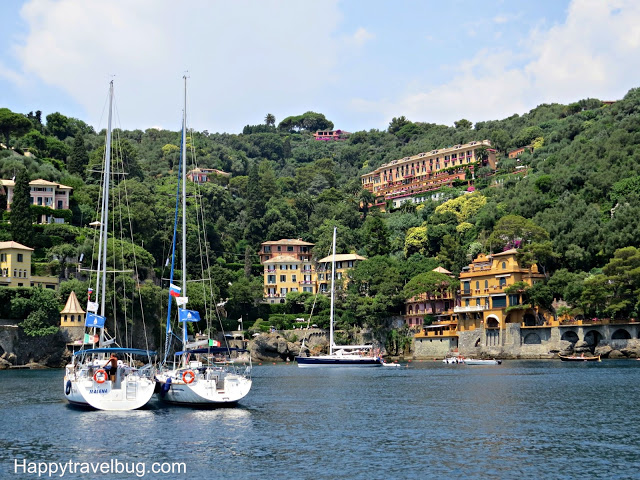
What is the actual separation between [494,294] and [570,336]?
36.2ft

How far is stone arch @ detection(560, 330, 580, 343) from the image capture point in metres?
97.1

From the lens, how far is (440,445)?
113 ft

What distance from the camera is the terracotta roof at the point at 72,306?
8781cm

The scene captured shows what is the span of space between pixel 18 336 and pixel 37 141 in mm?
56322

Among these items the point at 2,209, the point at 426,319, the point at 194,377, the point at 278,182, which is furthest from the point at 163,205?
the point at 194,377

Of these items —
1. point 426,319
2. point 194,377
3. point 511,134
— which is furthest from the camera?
point 511,134

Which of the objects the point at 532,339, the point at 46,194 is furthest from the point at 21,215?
the point at 532,339

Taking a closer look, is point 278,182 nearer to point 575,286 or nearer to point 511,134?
point 511,134

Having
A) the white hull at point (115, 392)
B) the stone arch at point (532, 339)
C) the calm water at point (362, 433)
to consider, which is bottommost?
the calm water at point (362, 433)

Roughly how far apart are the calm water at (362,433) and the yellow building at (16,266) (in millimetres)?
34084

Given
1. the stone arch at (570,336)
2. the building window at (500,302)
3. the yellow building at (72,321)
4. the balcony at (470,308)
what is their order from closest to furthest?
the yellow building at (72,321)
the stone arch at (570,336)
the building window at (500,302)
the balcony at (470,308)

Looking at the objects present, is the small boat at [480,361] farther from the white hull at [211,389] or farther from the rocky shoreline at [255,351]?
the white hull at [211,389]

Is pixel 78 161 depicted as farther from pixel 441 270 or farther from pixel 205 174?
pixel 441 270


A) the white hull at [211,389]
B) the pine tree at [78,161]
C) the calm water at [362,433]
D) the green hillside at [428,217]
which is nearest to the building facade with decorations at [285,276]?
the green hillside at [428,217]
